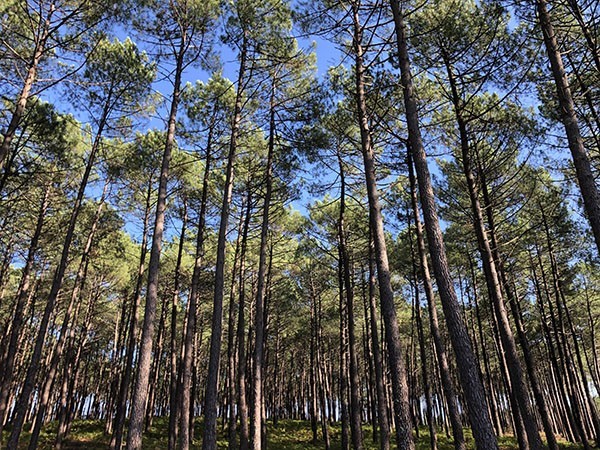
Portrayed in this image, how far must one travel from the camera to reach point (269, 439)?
70.1 ft

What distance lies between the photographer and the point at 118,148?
14.9 meters

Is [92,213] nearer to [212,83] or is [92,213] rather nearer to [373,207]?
[212,83]

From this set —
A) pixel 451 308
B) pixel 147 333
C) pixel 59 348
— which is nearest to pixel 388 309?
pixel 451 308

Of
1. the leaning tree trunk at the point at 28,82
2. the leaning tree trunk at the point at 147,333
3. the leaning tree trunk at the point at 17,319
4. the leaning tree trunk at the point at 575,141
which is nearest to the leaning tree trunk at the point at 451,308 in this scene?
the leaning tree trunk at the point at 575,141

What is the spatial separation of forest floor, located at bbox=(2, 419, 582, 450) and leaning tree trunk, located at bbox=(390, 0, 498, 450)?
50.7ft

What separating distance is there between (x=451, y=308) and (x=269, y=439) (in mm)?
19081

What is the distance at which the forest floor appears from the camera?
18312 millimetres

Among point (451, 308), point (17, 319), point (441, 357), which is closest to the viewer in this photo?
point (451, 308)

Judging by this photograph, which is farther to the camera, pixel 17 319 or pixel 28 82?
pixel 17 319

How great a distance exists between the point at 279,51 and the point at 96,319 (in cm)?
2136

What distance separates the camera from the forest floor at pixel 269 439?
1831 cm

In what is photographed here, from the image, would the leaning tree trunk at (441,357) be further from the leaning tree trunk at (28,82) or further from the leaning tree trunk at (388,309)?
the leaning tree trunk at (28,82)

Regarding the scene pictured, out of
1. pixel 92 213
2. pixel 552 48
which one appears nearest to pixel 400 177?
pixel 552 48

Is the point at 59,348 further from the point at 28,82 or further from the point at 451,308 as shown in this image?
the point at 451,308
